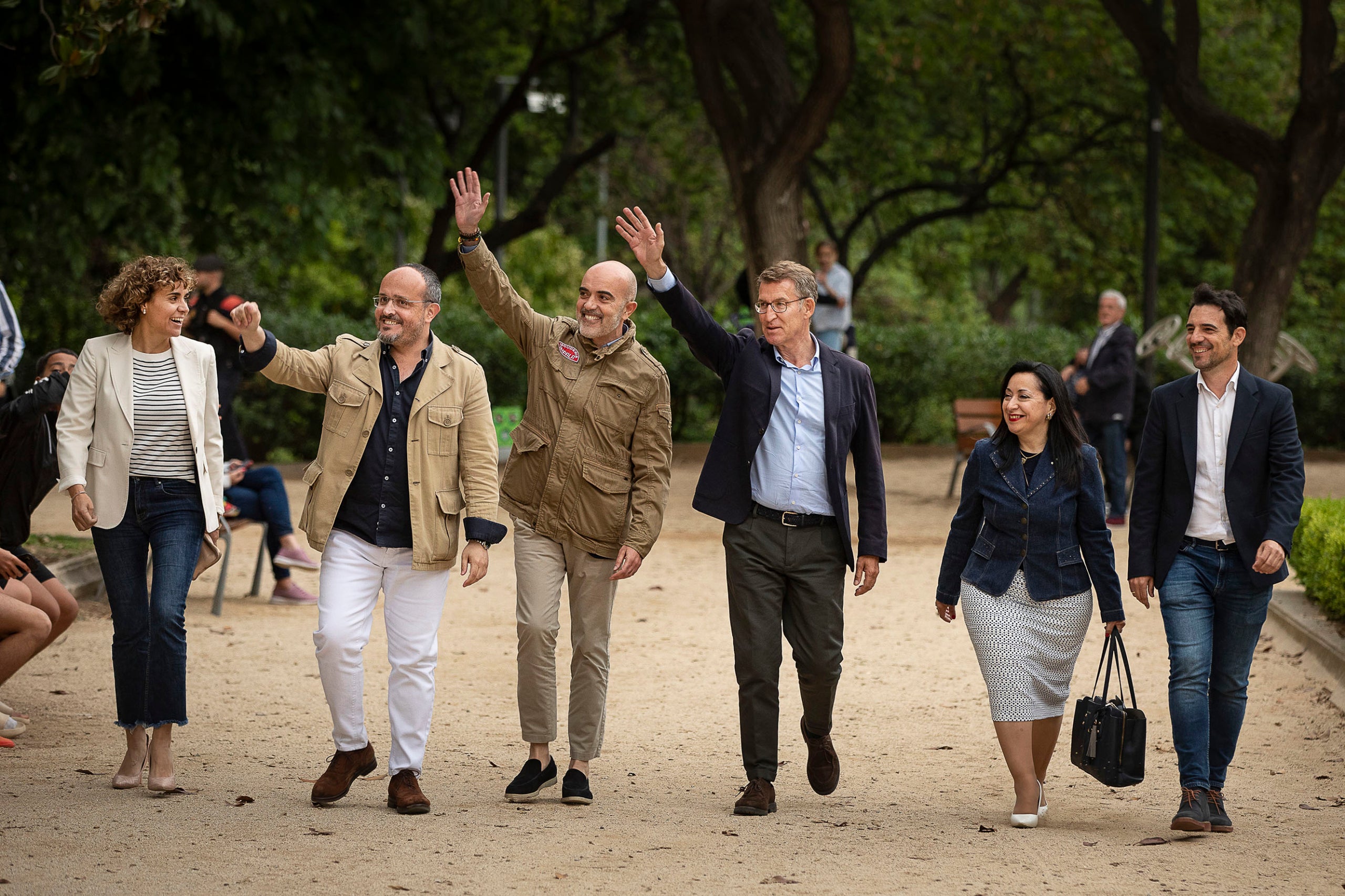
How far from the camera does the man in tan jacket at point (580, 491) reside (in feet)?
17.9

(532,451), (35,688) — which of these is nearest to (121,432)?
(532,451)

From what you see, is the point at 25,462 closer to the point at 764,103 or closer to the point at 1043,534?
the point at 1043,534

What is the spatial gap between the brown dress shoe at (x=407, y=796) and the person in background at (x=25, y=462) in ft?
5.89

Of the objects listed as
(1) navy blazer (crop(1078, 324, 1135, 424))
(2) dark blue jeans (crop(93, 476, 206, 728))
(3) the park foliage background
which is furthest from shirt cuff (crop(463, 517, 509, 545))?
(1) navy blazer (crop(1078, 324, 1135, 424))

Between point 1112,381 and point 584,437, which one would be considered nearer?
point 584,437

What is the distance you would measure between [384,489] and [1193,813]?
296 cm

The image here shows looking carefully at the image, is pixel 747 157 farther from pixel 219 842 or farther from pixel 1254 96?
pixel 219 842

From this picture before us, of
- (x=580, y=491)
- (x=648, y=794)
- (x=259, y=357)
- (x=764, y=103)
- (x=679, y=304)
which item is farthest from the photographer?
(x=764, y=103)

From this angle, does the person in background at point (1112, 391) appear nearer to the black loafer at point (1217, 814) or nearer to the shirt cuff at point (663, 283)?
the black loafer at point (1217, 814)

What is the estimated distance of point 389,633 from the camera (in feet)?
17.5

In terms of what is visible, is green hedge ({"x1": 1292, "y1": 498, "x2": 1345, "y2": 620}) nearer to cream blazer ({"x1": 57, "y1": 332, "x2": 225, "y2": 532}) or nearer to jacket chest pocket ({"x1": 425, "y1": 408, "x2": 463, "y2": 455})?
jacket chest pocket ({"x1": 425, "y1": 408, "x2": 463, "y2": 455})

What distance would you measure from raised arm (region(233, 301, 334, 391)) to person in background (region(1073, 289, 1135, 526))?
8858 millimetres

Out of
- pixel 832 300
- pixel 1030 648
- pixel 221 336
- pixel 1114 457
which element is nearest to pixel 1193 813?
pixel 1030 648

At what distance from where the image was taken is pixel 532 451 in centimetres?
552
